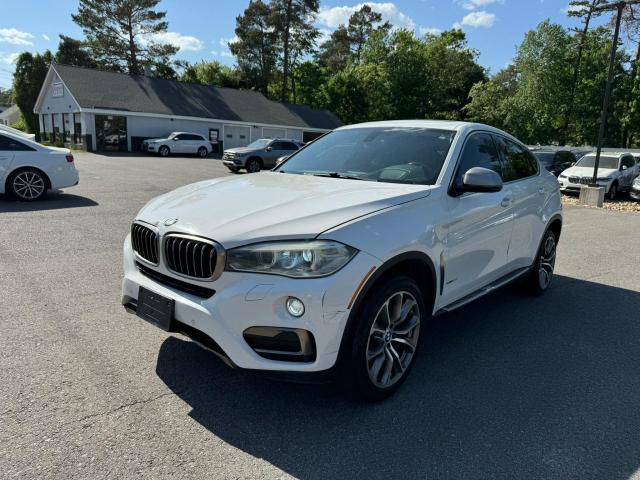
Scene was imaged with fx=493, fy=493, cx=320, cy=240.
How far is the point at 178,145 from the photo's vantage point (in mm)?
30719

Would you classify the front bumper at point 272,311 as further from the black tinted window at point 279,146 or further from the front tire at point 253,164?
the black tinted window at point 279,146

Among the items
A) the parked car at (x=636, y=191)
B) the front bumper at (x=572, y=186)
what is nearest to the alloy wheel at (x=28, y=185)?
the front bumper at (x=572, y=186)

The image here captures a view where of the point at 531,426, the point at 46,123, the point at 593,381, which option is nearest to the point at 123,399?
the point at 531,426

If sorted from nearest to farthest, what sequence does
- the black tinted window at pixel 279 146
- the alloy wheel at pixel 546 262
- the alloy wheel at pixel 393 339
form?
the alloy wheel at pixel 393 339
the alloy wheel at pixel 546 262
the black tinted window at pixel 279 146

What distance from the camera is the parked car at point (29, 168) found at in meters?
9.83

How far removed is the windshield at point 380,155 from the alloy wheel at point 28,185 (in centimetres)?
773

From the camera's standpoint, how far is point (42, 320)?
4.13 metres

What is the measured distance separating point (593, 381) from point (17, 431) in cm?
376

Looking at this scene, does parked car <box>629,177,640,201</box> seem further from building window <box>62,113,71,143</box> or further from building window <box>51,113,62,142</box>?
building window <box>51,113,62,142</box>

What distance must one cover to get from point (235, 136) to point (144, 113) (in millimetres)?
7704

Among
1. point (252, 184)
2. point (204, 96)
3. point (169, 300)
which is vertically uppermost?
point (204, 96)

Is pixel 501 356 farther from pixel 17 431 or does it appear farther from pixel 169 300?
pixel 17 431

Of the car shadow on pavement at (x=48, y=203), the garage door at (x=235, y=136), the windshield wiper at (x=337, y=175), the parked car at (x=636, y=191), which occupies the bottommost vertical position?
the car shadow on pavement at (x=48, y=203)

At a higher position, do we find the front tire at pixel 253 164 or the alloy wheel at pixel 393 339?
the front tire at pixel 253 164
